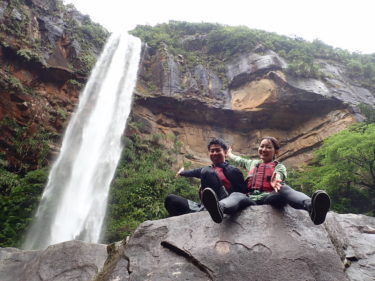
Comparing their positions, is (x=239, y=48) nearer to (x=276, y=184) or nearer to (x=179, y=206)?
(x=179, y=206)

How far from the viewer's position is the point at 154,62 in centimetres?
2431

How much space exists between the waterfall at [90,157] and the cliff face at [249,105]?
6.12ft

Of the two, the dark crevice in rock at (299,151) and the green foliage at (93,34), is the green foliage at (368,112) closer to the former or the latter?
the dark crevice in rock at (299,151)

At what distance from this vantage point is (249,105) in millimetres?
21547

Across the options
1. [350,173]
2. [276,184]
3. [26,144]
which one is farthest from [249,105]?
[276,184]

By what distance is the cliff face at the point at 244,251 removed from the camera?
122 inches

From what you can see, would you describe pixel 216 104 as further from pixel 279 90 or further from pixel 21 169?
pixel 21 169

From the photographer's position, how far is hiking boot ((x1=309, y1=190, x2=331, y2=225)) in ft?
9.50

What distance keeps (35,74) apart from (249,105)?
13.4 m

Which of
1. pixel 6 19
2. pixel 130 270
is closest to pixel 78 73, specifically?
pixel 6 19

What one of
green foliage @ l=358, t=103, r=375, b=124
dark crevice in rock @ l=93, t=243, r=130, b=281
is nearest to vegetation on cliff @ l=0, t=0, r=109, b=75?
dark crevice in rock @ l=93, t=243, r=130, b=281

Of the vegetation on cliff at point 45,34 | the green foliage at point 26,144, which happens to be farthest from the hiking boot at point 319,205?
the vegetation on cliff at point 45,34

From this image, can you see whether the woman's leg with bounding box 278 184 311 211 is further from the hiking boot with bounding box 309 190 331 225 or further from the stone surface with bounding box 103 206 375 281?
the stone surface with bounding box 103 206 375 281

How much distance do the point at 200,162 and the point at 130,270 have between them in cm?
1723
